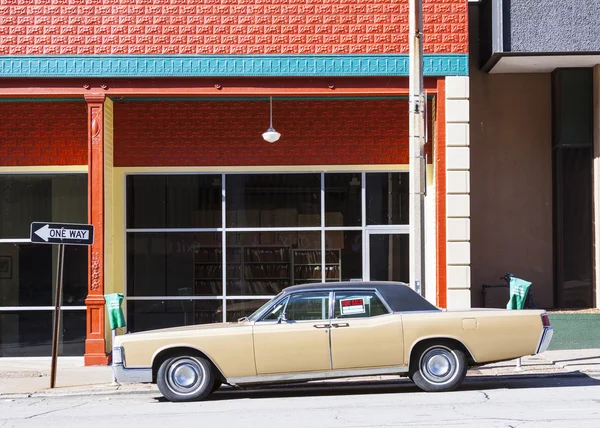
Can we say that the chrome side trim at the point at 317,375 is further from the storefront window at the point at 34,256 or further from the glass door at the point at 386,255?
the storefront window at the point at 34,256

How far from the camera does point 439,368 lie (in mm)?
10945

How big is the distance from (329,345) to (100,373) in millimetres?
4981

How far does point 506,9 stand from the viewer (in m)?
15.0

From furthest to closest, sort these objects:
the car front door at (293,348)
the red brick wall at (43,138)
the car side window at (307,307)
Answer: the red brick wall at (43,138)
the car side window at (307,307)
the car front door at (293,348)

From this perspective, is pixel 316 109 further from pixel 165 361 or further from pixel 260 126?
pixel 165 361

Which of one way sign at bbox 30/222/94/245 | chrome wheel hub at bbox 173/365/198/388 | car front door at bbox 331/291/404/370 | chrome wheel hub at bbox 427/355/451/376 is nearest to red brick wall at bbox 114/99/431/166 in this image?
one way sign at bbox 30/222/94/245

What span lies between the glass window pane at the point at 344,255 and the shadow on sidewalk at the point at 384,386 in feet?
14.1

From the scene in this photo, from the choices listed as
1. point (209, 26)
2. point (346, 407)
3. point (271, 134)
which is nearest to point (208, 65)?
point (209, 26)

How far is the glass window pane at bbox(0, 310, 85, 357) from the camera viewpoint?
16.3 m

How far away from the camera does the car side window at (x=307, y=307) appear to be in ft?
36.0

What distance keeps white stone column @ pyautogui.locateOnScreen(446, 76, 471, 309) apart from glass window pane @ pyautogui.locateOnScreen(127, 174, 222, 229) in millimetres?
4495

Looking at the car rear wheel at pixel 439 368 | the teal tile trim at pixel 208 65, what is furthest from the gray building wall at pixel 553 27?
the car rear wheel at pixel 439 368

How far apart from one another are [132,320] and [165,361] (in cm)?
601

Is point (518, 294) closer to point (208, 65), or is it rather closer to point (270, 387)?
point (270, 387)
